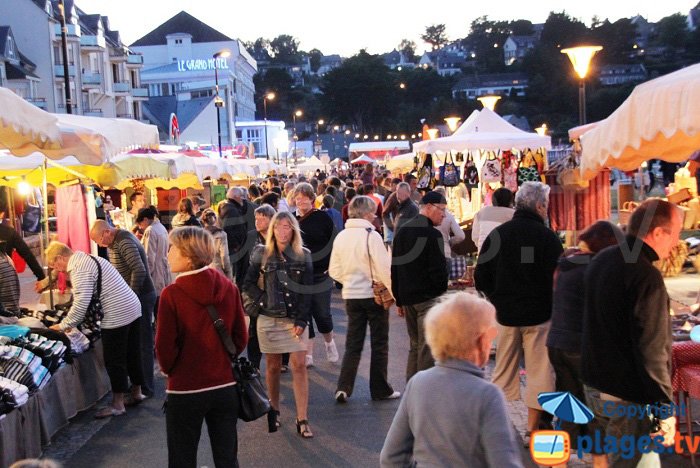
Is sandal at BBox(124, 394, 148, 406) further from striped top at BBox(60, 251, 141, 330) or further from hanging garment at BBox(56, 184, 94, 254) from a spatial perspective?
hanging garment at BBox(56, 184, 94, 254)

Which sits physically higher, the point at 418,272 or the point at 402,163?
the point at 402,163

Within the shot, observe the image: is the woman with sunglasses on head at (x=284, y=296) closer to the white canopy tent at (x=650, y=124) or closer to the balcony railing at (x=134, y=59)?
the white canopy tent at (x=650, y=124)

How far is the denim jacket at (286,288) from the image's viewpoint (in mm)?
6859

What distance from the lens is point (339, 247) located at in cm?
796

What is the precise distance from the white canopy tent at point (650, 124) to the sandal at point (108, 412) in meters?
4.90

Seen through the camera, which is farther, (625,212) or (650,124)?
(625,212)

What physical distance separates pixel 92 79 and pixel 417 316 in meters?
58.1

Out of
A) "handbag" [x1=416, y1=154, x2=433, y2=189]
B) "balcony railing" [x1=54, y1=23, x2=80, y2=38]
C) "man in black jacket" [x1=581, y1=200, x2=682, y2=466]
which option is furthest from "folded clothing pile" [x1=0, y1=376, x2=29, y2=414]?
"balcony railing" [x1=54, y1=23, x2=80, y2=38]

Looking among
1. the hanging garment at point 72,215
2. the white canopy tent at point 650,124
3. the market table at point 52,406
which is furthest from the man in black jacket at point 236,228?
the white canopy tent at point 650,124

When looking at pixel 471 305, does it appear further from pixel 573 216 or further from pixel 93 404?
pixel 573 216

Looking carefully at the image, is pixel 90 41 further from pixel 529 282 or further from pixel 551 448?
pixel 551 448

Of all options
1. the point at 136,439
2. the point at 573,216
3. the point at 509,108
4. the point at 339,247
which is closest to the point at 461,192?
the point at 573,216

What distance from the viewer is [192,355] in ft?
16.0

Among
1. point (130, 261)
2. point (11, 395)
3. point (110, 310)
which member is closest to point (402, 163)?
point (130, 261)
